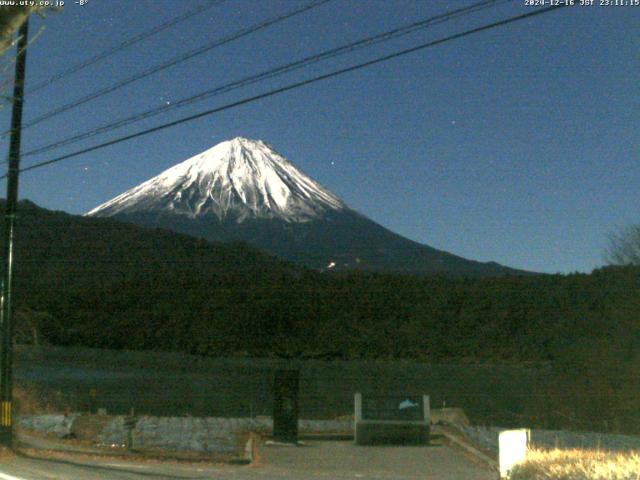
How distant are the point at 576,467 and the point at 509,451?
152 centimetres

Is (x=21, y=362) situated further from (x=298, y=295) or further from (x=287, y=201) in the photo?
(x=287, y=201)

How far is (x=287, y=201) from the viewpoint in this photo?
125188mm

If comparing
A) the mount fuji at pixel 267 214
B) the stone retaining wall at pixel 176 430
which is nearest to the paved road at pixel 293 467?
the stone retaining wall at pixel 176 430

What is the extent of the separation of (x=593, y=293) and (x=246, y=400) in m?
18.5

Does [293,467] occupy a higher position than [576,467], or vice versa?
[576,467]

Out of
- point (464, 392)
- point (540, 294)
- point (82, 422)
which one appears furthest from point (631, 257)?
point (82, 422)

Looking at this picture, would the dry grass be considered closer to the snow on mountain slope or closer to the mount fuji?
the mount fuji

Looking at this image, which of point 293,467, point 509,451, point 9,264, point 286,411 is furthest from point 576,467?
point 9,264

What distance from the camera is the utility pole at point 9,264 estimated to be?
15.6 metres

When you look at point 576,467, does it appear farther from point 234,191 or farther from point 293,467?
point 234,191

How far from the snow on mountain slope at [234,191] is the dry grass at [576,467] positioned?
343 ft

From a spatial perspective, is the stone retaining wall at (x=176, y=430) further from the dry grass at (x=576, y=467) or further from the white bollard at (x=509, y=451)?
the dry grass at (x=576, y=467)

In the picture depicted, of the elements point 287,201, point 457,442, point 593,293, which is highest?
point 287,201

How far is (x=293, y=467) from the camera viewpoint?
1464 cm
